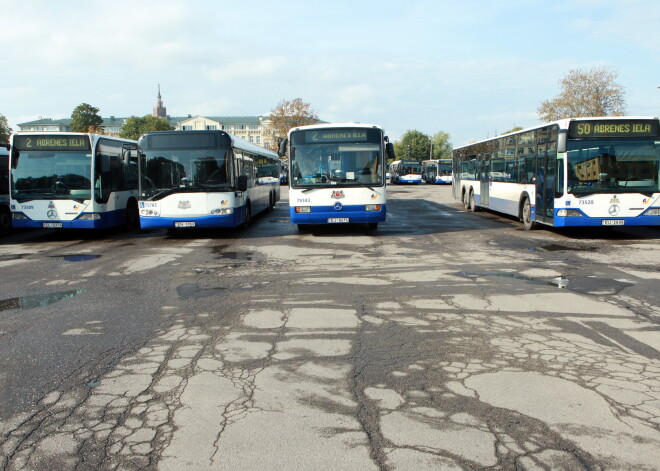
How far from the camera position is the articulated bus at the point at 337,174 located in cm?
1486

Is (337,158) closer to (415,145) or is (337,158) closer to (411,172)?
(411,172)

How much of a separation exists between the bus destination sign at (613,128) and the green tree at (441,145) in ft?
409

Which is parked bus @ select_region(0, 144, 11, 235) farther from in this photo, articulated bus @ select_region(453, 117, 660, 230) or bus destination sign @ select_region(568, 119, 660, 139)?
bus destination sign @ select_region(568, 119, 660, 139)

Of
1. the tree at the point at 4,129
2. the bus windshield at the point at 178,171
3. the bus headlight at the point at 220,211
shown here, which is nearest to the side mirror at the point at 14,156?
the bus windshield at the point at 178,171

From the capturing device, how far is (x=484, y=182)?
872 inches

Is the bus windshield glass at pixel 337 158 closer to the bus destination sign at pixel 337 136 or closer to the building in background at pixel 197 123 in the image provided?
the bus destination sign at pixel 337 136

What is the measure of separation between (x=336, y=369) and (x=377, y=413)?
3.02ft

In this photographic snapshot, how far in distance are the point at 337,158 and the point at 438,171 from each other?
168 feet

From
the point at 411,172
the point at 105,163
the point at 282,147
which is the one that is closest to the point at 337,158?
the point at 282,147

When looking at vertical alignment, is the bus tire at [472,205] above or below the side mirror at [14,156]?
below

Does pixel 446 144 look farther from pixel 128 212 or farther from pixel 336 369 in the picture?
pixel 336 369

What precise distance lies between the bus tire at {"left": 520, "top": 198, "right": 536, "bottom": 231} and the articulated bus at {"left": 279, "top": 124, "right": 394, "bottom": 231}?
413 centimetres

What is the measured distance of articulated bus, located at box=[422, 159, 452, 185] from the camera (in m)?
63.0

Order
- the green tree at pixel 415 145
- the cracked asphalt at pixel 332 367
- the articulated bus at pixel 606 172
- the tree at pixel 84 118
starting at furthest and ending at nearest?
the green tree at pixel 415 145, the tree at pixel 84 118, the articulated bus at pixel 606 172, the cracked asphalt at pixel 332 367
